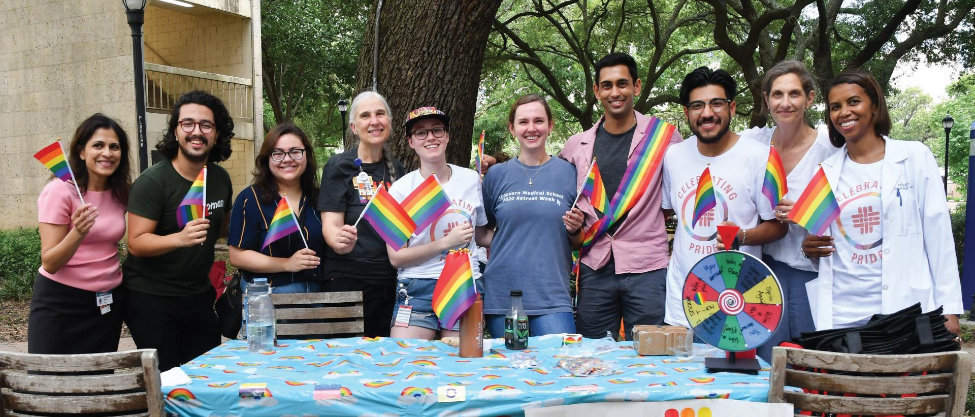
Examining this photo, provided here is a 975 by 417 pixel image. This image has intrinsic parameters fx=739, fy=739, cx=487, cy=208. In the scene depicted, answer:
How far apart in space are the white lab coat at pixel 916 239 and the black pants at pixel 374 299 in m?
2.08

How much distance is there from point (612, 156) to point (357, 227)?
1.36 m

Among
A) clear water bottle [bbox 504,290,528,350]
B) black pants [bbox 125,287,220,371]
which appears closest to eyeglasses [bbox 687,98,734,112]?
clear water bottle [bbox 504,290,528,350]

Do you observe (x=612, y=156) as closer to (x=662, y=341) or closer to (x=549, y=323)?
(x=549, y=323)

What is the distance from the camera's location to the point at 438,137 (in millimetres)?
3541

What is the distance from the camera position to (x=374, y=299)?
3.82 metres

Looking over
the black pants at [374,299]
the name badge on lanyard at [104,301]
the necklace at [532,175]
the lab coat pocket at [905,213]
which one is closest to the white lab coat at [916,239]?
the lab coat pocket at [905,213]

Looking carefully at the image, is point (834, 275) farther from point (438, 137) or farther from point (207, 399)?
point (207, 399)

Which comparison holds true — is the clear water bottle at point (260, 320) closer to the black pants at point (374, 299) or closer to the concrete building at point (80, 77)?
the black pants at point (374, 299)

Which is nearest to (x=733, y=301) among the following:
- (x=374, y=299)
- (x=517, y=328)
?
(x=517, y=328)

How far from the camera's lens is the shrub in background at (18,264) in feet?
31.5

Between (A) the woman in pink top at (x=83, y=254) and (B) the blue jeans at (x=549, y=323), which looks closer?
(A) the woman in pink top at (x=83, y=254)

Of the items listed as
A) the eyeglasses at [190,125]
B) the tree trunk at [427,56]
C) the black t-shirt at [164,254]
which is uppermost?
the tree trunk at [427,56]

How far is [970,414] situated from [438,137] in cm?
385

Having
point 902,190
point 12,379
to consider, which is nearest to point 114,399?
point 12,379
